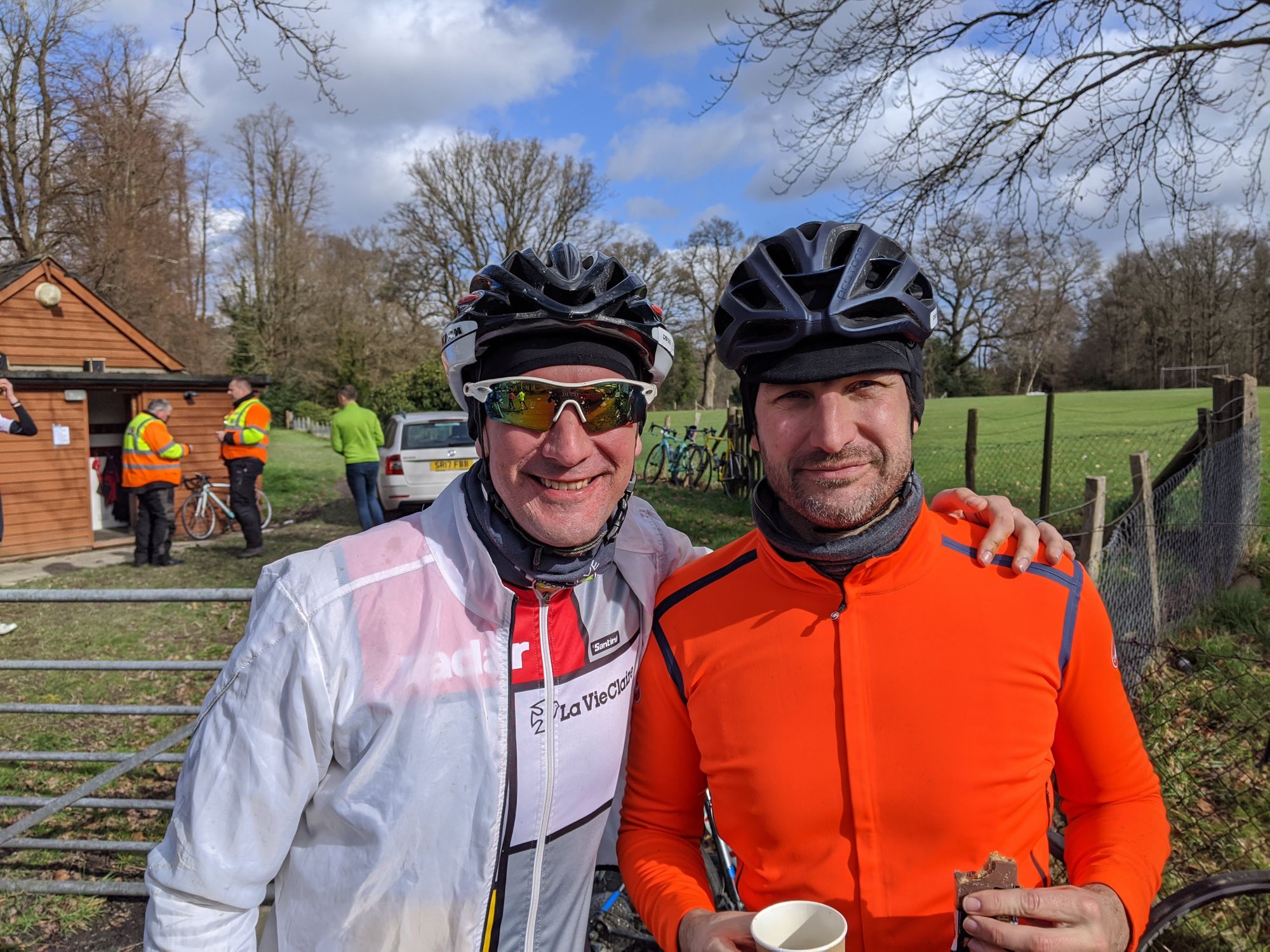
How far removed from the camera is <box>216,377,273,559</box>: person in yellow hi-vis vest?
1212 cm

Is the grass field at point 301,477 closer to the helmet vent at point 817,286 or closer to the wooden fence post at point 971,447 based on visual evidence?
the wooden fence post at point 971,447

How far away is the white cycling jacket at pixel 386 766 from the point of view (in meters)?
1.57

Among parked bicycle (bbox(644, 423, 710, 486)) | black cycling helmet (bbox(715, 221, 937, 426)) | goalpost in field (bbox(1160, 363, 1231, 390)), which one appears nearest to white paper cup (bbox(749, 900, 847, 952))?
black cycling helmet (bbox(715, 221, 937, 426))

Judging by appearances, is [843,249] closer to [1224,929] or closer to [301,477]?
[1224,929]

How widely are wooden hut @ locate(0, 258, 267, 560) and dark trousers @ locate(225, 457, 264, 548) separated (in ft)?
7.40

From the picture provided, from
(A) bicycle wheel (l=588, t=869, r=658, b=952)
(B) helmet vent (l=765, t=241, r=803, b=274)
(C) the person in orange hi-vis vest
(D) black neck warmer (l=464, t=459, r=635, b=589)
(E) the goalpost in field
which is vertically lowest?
(A) bicycle wheel (l=588, t=869, r=658, b=952)

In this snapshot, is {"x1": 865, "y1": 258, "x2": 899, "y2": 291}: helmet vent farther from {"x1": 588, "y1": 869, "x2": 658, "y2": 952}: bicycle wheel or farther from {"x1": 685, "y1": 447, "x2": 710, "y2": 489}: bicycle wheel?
{"x1": 685, "y1": 447, "x2": 710, "y2": 489}: bicycle wheel

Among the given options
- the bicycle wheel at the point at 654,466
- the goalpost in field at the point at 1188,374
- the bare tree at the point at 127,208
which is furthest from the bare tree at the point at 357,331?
the goalpost in field at the point at 1188,374

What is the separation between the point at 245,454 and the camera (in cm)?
1243

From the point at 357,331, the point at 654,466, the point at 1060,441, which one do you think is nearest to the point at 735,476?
the point at 654,466

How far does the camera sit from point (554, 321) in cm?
188

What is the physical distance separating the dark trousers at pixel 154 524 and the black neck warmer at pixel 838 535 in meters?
12.2

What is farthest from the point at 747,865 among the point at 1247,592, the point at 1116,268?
the point at 1116,268

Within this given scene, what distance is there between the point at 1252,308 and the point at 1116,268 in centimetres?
955
